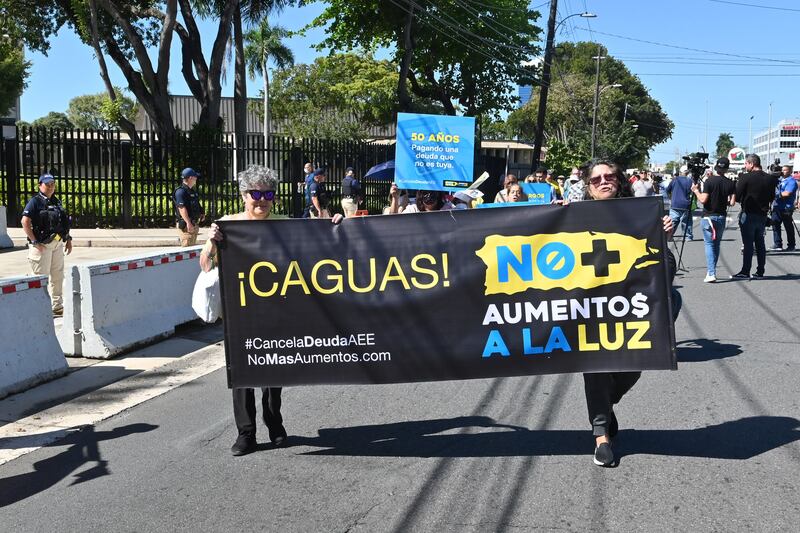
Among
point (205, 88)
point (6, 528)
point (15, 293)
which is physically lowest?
point (6, 528)

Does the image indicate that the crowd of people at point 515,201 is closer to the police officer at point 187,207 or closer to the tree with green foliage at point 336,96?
the police officer at point 187,207

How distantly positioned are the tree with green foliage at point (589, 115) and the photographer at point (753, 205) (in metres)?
28.8

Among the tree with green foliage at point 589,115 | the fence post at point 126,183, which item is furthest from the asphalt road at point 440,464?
the tree with green foliage at point 589,115

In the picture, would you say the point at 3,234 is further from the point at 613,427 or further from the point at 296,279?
the point at 613,427

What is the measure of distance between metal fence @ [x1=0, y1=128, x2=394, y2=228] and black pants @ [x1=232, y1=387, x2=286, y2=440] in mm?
14875

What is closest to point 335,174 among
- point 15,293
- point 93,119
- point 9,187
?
point 9,187

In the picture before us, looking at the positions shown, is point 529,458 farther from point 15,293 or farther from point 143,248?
point 143,248

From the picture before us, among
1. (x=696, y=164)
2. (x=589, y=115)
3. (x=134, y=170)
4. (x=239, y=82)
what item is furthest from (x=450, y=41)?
(x=589, y=115)

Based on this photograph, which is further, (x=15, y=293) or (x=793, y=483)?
(x=15, y=293)

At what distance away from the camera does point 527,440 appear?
5422 mm

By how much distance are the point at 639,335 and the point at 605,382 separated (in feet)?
1.13

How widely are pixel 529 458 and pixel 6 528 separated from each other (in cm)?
286

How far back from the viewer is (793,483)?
15.2ft

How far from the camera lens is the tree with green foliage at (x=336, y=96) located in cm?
5241
